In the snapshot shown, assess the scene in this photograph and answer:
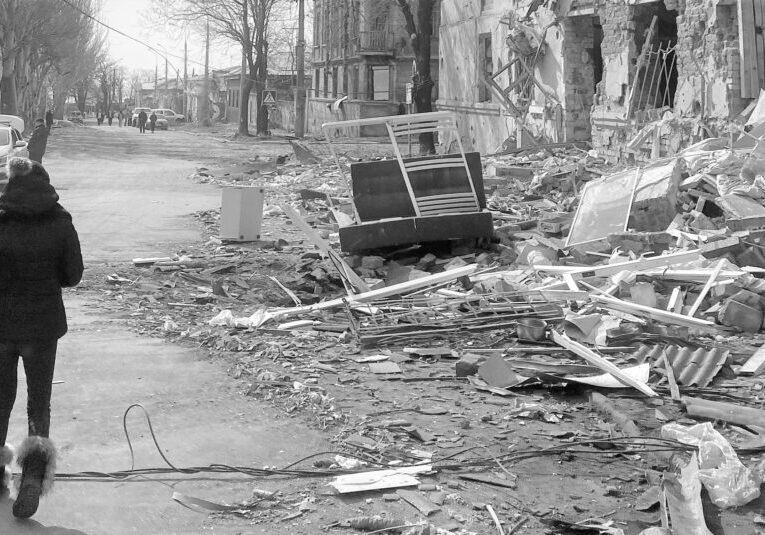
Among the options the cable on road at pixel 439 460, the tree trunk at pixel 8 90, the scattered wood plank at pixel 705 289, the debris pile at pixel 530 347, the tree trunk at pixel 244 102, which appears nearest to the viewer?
the debris pile at pixel 530 347

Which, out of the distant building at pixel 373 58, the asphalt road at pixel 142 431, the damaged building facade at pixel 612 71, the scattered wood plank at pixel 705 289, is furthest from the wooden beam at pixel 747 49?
the distant building at pixel 373 58

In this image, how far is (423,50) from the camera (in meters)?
31.7

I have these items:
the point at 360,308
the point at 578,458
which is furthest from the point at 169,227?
the point at 578,458

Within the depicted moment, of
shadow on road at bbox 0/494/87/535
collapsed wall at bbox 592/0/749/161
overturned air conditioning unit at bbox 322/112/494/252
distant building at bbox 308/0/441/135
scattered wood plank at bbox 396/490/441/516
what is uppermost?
distant building at bbox 308/0/441/135

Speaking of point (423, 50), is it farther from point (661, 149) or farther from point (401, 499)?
point (401, 499)

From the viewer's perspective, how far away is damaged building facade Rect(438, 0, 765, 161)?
1692cm

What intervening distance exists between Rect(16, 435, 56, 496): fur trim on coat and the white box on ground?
31.8 ft

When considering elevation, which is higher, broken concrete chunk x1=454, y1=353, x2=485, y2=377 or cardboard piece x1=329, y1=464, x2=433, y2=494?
broken concrete chunk x1=454, y1=353, x2=485, y2=377

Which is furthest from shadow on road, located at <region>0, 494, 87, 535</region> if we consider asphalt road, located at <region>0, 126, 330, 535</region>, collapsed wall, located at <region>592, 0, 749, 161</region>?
collapsed wall, located at <region>592, 0, 749, 161</region>

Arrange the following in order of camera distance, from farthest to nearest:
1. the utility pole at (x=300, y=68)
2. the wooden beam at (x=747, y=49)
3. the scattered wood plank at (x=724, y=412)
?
the utility pole at (x=300, y=68), the wooden beam at (x=747, y=49), the scattered wood plank at (x=724, y=412)

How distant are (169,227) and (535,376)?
10970 millimetres

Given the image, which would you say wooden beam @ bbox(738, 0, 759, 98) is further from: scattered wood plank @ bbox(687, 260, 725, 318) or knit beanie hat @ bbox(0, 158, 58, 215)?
knit beanie hat @ bbox(0, 158, 58, 215)

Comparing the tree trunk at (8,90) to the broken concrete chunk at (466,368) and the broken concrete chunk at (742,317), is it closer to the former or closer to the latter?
the broken concrete chunk at (742,317)

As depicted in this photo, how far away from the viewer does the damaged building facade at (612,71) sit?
16922mm
